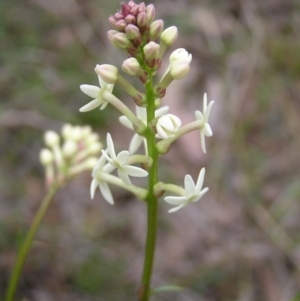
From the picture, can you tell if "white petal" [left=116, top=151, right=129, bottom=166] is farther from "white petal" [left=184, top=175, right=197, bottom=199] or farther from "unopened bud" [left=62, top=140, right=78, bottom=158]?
"unopened bud" [left=62, top=140, right=78, bottom=158]

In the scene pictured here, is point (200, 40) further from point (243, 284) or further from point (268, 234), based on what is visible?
point (243, 284)

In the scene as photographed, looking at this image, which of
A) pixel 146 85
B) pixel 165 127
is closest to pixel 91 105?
pixel 146 85

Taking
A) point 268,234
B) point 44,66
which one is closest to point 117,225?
point 268,234

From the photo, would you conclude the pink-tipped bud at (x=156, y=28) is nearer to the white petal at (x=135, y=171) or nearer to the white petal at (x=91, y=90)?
the white petal at (x=91, y=90)

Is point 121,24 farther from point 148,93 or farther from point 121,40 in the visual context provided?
point 148,93

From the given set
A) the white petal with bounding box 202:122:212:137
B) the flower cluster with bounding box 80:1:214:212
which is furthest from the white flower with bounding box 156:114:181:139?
the white petal with bounding box 202:122:212:137

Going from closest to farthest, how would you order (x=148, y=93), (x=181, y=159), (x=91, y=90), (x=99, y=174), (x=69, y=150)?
(x=148, y=93), (x=91, y=90), (x=99, y=174), (x=69, y=150), (x=181, y=159)
